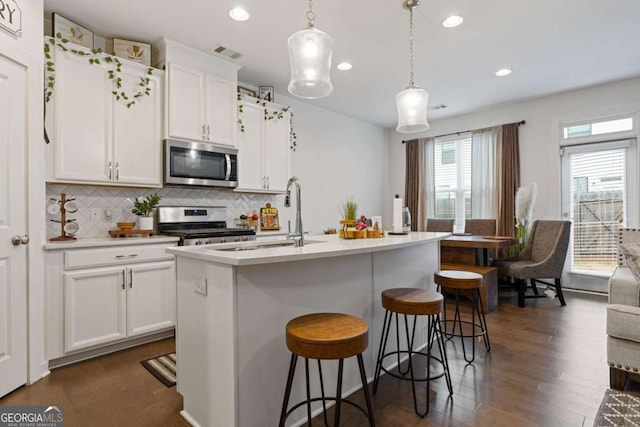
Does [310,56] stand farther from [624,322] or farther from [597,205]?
[597,205]

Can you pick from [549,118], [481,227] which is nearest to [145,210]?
[481,227]

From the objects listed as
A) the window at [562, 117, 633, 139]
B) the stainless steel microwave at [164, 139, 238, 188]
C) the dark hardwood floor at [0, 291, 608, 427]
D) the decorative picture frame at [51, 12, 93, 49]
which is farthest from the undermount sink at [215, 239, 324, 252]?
the window at [562, 117, 633, 139]

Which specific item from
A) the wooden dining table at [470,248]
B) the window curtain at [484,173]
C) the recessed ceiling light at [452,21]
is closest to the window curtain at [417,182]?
the window curtain at [484,173]

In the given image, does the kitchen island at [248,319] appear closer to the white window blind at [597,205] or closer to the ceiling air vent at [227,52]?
the ceiling air vent at [227,52]

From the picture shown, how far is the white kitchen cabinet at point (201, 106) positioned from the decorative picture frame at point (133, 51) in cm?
24

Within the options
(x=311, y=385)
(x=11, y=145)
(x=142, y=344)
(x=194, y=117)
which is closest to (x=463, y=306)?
(x=311, y=385)

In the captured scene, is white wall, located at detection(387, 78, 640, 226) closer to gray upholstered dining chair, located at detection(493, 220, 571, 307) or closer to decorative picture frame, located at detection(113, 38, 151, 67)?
gray upholstered dining chair, located at detection(493, 220, 571, 307)

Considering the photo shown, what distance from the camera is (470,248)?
4.17 meters

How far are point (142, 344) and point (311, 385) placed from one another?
183cm

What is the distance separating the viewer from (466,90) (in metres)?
4.59

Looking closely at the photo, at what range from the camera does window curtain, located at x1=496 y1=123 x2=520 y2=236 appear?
5055mm

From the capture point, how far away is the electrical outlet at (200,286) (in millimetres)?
1652

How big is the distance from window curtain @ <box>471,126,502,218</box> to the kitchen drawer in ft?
15.5

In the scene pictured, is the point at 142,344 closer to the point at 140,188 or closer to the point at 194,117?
the point at 140,188
